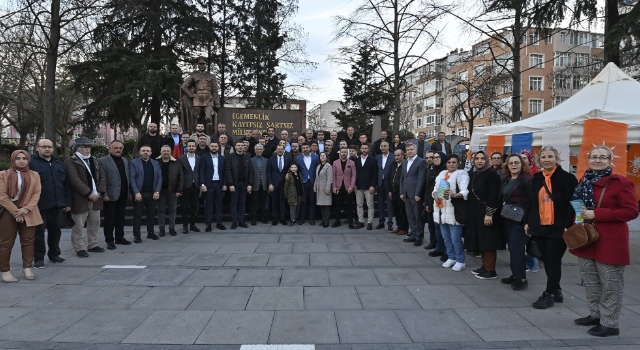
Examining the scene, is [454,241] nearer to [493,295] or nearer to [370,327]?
[493,295]

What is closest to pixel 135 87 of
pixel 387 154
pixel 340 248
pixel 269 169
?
pixel 269 169

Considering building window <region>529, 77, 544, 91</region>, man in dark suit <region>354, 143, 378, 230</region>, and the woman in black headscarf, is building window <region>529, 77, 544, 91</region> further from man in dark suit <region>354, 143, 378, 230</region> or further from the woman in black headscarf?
the woman in black headscarf

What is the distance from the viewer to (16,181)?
5.57m

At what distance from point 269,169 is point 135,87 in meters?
12.3

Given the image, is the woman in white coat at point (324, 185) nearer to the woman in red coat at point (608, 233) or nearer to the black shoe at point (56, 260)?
the black shoe at point (56, 260)

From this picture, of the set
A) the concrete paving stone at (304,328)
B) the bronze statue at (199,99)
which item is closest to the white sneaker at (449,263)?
the concrete paving stone at (304,328)

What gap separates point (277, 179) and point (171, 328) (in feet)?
21.1

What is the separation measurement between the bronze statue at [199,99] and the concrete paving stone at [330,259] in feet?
26.5

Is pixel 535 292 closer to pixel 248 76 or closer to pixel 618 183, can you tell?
pixel 618 183

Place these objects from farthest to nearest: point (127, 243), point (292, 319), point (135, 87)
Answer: point (135, 87) → point (127, 243) → point (292, 319)

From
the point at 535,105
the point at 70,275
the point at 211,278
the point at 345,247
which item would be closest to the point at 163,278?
the point at 211,278

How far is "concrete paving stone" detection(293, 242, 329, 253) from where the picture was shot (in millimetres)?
7426

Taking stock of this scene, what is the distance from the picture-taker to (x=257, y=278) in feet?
18.7

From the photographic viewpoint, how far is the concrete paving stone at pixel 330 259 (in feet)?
21.4
